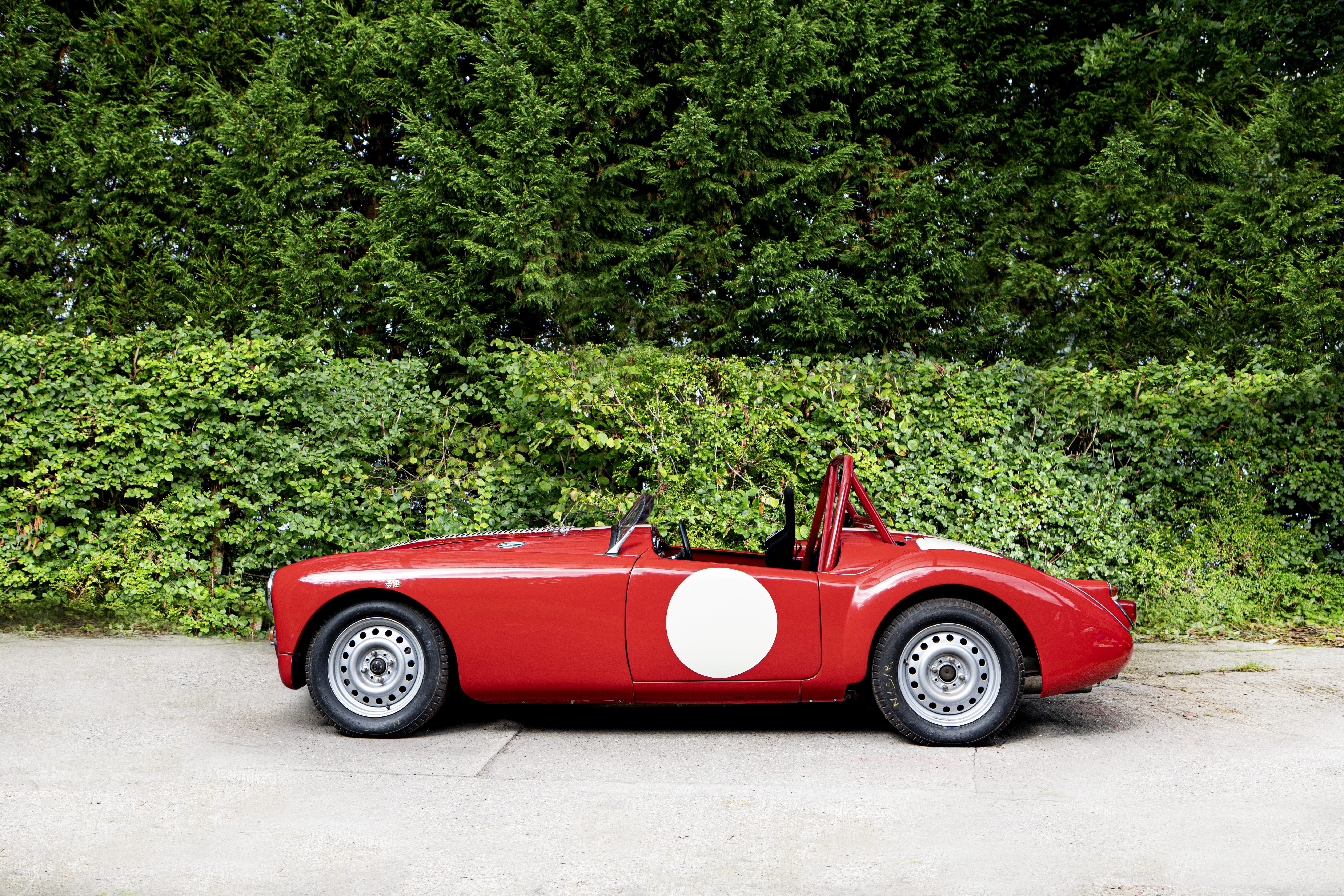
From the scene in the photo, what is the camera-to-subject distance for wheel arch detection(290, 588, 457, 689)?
4676mm

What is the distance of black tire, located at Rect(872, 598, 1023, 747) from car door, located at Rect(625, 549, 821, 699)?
37cm

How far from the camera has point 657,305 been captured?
10.1 m

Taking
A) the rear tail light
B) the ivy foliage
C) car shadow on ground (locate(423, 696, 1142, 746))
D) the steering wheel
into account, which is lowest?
car shadow on ground (locate(423, 696, 1142, 746))

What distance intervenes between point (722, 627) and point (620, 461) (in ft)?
10.6

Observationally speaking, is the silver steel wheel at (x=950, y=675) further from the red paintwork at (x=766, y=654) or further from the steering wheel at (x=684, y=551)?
the steering wheel at (x=684, y=551)

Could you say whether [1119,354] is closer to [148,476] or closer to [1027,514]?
[1027,514]

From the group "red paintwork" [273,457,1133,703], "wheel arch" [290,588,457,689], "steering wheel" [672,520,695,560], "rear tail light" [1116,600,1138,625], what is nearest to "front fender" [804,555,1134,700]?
"red paintwork" [273,457,1133,703]

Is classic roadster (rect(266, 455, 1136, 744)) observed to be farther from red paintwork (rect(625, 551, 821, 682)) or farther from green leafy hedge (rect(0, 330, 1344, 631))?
green leafy hedge (rect(0, 330, 1344, 631))

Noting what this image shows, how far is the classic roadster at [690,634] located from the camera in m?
4.55

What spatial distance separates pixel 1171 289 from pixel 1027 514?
4466 mm

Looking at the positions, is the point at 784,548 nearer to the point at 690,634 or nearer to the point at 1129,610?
the point at 690,634

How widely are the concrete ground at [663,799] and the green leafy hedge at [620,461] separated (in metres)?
1.84

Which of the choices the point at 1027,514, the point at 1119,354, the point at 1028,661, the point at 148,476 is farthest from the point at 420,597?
the point at 1119,354

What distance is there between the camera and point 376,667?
185 inches
